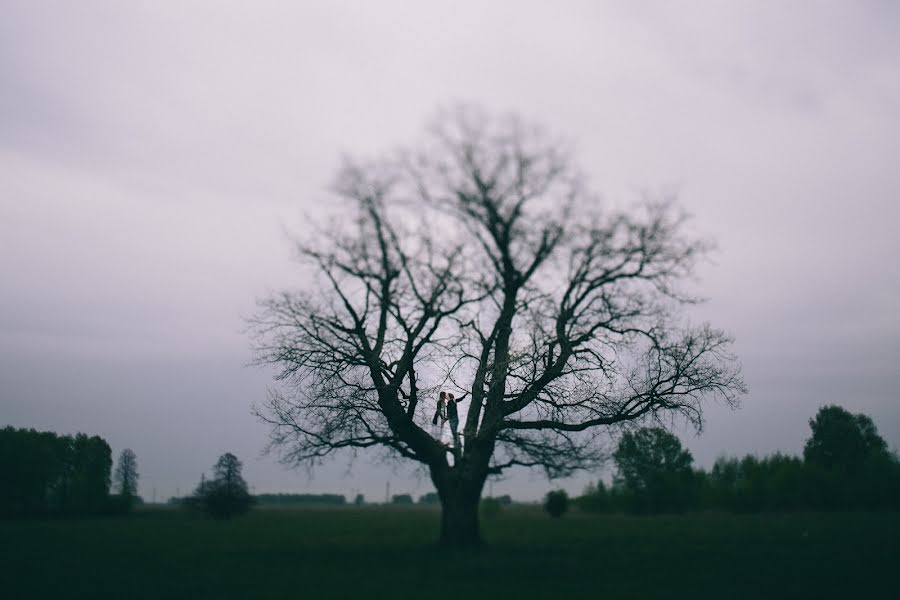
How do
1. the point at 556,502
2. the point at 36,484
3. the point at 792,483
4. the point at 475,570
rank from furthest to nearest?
the point at 36,484 → the point at 792,483 → the point at 556,502 → the point at 475,570

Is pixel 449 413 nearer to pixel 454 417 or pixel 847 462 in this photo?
pixel 454 417

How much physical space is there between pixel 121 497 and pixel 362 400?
66494 millimetres

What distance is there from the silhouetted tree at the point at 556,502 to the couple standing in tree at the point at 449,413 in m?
36.7

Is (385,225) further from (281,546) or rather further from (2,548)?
(2,548)

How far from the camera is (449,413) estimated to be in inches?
829

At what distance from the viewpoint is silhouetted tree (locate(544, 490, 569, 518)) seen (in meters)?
56.2

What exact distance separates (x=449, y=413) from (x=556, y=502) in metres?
38.7

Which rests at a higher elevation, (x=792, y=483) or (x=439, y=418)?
(x=439, y=418)

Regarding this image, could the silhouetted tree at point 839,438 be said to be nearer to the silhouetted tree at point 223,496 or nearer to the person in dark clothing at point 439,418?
the silhouetted tree at point 223,496

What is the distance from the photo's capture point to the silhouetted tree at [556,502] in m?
56.2

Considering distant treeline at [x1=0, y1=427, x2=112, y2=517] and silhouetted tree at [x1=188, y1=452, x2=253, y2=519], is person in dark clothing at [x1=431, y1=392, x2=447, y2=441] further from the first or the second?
distant treeline at [x1=0, y1=427, x2=112, y2=517]

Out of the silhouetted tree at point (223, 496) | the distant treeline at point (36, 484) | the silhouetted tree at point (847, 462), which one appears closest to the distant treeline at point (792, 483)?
the silhouetted tree at point (847, 462)

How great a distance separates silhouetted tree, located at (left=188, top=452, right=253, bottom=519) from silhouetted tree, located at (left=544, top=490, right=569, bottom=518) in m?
25.0

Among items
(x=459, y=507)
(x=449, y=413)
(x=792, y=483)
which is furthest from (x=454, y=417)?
(x=792, y=483)
